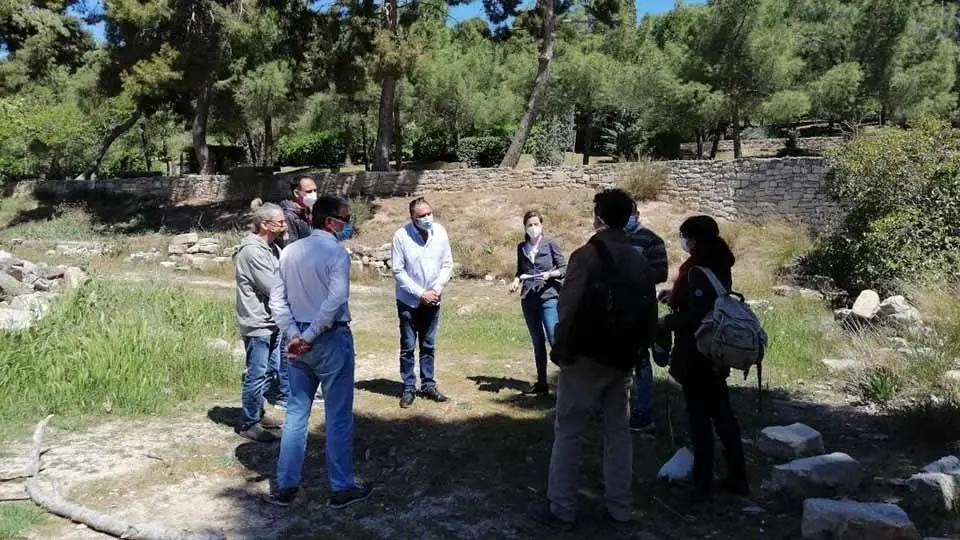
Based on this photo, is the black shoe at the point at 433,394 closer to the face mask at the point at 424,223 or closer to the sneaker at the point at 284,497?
the face mask at the point at 424,223

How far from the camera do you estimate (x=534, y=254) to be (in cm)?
618

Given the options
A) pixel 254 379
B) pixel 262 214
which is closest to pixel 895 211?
pixel 262 214

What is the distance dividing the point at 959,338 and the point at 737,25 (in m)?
16.9

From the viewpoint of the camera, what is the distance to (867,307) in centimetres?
935

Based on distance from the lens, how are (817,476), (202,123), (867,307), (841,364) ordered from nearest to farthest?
A: (817,476) < (841,364) < (867,307) < (202,123)

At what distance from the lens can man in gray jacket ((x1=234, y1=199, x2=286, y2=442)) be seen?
5.33 metres

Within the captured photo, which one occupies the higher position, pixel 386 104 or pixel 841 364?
pixel 386 104

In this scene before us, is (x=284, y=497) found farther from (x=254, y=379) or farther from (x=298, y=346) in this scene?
(x=254, y=379)

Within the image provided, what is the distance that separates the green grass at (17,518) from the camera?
3758mm

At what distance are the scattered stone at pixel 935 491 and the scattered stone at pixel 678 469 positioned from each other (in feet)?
4.07

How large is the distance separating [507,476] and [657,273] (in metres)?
1.69

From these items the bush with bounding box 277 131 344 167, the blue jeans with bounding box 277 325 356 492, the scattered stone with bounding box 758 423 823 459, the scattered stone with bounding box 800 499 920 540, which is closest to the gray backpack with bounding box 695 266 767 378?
the scattered stone with bounding box 800 499 920 540

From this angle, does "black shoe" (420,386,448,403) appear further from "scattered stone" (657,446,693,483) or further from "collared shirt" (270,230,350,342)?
"collared shirt" (270,230,350,342)

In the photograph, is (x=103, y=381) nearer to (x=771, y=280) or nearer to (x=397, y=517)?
(x=397, y=517)
